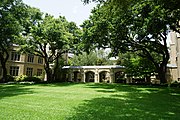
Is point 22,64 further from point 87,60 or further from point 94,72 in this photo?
point 87,60

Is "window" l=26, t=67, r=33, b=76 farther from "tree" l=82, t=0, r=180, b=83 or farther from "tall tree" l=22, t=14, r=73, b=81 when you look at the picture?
"tree" l=82, t=0, r=180, b=83

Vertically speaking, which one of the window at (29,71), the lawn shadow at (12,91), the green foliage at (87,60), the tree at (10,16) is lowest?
the lawn shadow at (12,91)

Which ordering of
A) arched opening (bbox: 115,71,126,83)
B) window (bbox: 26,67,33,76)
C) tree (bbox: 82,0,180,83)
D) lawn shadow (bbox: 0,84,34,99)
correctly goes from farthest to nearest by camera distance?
1. window (bbox: 26,67,33,76)
2. arched opening (bbox: 115,71,126,83)
3. tree (bbox: 82,0,180,83)
4. lawn shadow (bbox: 0,84,34,99)

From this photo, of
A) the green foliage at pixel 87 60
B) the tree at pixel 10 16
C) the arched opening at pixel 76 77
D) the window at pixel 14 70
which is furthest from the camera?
the green foliage at pixel 87 60

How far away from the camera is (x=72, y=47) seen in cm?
3117

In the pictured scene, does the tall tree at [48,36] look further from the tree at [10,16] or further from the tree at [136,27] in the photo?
the tree at [136,27]

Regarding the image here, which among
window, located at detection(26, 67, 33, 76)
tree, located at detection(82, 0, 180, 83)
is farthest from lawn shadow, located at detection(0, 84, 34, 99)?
window, located at detection(26, 67, 33, 76)

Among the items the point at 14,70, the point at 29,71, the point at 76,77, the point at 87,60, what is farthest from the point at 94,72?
the point at 14,70

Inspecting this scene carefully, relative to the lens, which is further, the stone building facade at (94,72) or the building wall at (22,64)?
the stone building facade at (94,72)

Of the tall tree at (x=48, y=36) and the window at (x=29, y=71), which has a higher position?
the tall tree at (x=48, y=36)

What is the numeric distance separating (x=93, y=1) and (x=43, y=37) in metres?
20.3

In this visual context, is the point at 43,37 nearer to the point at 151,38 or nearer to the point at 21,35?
the point at 21,35

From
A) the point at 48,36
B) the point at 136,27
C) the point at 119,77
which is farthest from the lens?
the point at 119,77

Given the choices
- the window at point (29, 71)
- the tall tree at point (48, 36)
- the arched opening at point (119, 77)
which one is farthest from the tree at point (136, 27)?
the window at point (29, 71)
